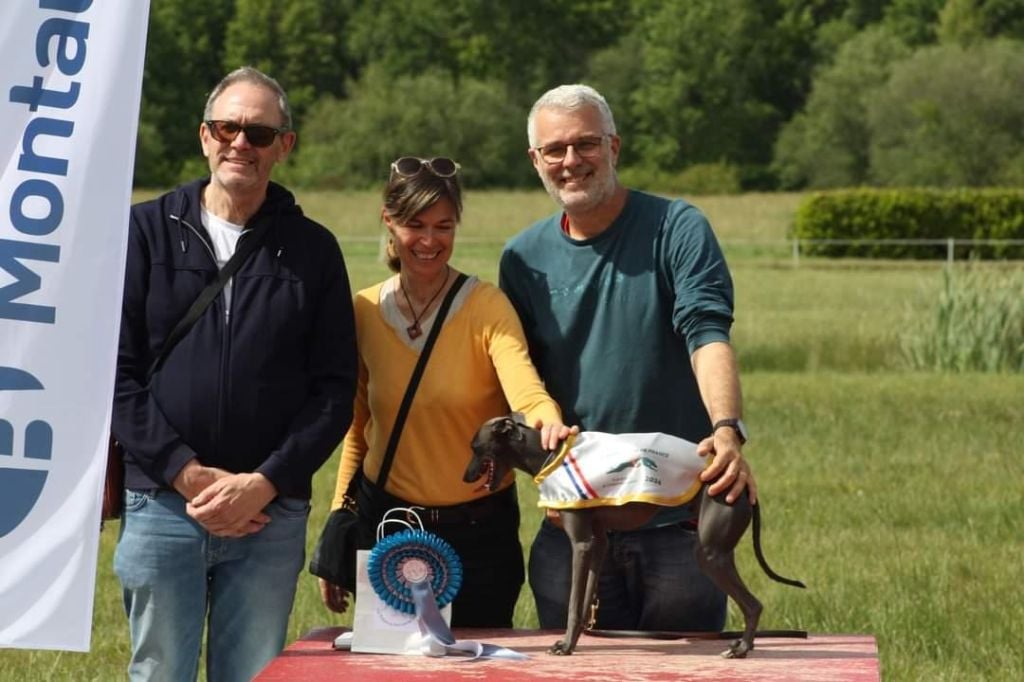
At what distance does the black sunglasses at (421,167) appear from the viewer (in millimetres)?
4516

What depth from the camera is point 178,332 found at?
4410mm

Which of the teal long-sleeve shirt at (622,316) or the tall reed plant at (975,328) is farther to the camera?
the tall reed plant at (975,328)

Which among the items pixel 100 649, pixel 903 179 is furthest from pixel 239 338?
pixel 903 179

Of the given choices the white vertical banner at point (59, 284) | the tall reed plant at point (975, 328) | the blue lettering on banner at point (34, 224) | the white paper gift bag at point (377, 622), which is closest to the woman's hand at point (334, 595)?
the white paper gift bag at point (377, 622)

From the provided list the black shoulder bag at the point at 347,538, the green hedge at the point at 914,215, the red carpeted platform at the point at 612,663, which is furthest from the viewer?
the green hedge at the point at 914,215

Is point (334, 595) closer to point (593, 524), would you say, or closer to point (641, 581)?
point (641, 581)

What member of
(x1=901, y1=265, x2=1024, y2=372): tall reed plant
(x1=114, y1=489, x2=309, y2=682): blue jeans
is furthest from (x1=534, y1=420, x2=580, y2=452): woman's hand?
(x1=901, y1=265, x2=1024, y2=372): tall reed plant

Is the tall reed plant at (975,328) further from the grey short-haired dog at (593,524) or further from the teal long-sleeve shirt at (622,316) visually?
the grey short-haired dog at (593,524)

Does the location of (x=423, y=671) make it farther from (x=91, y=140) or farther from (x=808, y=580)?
(x=808, y=580)

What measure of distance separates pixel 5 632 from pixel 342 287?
→ 3.76ft

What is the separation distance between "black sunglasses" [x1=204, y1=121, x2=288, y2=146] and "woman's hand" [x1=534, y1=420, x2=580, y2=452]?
989 millimetres

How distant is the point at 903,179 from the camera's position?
245ft

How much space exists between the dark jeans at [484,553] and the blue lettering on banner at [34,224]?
0.94m

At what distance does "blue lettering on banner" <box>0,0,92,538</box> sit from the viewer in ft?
13.4
